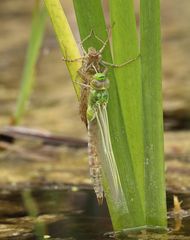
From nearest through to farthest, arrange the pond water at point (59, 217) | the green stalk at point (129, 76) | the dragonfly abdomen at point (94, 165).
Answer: the green stalk at point (129, 76), the dragonfly abdomen at point (94, 165), the pond water at point (59, 217)

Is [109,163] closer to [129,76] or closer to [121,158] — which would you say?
[121,158]

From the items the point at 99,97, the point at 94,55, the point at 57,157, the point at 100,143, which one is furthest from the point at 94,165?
the point at 57,157

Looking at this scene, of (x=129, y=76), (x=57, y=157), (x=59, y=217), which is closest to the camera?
(x=129, y=76)

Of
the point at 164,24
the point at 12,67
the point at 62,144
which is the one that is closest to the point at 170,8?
the point at 164,24

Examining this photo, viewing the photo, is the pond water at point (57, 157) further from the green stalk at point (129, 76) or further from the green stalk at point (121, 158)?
the green stalk at point (129, 76)

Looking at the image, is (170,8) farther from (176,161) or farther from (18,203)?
(18,203)

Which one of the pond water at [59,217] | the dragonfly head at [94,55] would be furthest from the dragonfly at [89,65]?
the pond water at [59,217]
